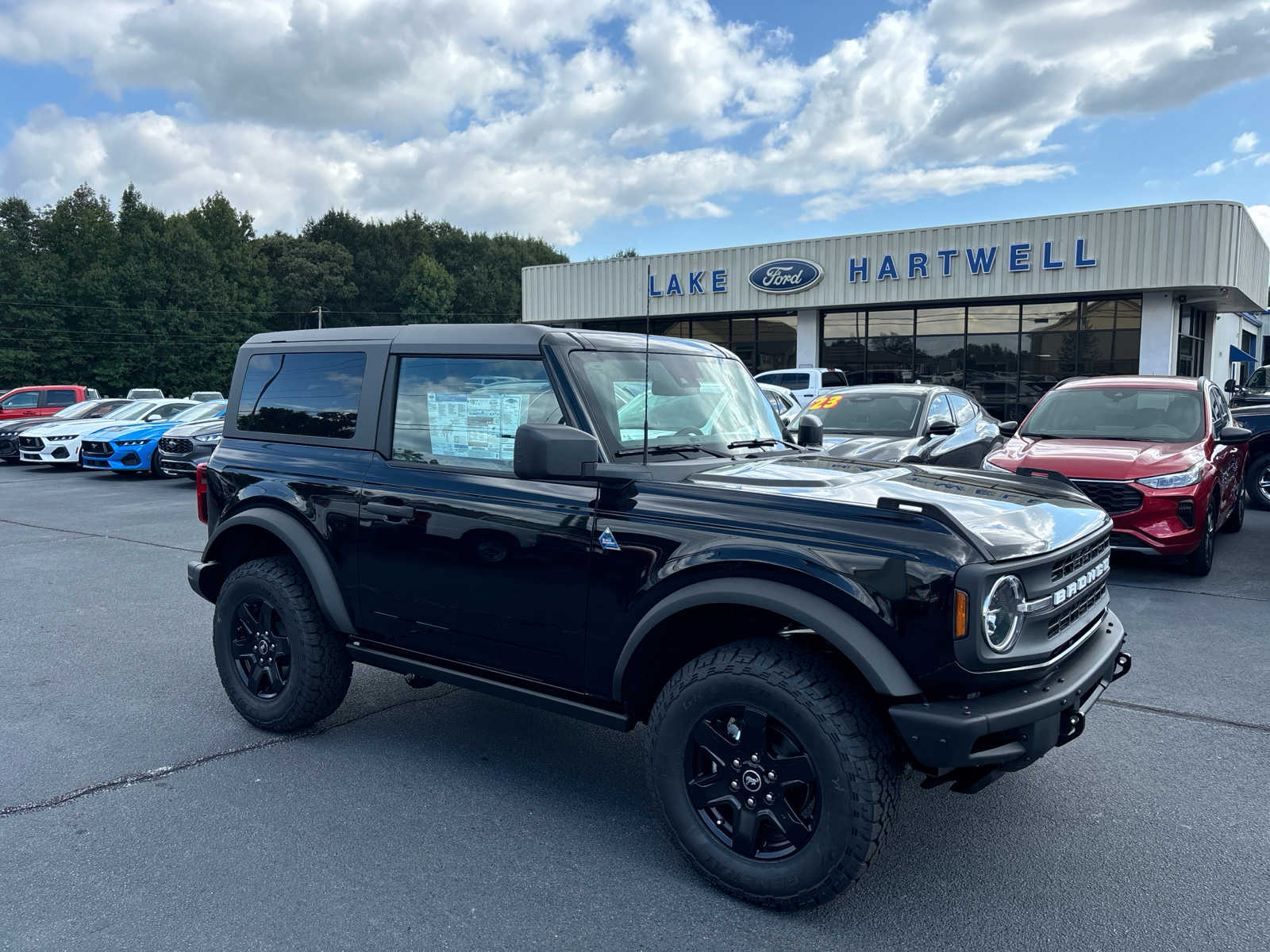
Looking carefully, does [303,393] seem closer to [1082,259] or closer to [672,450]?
[672,450]

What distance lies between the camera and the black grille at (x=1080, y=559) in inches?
117

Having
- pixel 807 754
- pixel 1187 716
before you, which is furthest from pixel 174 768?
pixel 1187 716

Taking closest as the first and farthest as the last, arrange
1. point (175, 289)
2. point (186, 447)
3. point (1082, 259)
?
1. point (186, 447)
2. point (1082, 259)
3. point (175, 289)

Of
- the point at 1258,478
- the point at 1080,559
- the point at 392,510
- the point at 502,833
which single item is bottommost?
the point at 502,833

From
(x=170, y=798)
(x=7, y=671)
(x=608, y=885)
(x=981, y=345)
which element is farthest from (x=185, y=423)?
(x=981, y=345)

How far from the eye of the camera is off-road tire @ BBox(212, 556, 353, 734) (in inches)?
159

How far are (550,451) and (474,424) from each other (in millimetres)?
848

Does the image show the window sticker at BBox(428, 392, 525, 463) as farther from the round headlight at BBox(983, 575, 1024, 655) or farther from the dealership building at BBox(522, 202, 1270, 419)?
the dealership building at BBox(522, 202, 1270, 419)

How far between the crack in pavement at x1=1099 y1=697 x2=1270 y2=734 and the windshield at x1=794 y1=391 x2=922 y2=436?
16.2ft

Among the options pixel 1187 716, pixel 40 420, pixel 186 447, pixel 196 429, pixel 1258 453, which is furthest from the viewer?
pixel 40 420

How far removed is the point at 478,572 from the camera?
11.5 ft

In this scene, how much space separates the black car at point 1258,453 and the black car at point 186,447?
1452cm

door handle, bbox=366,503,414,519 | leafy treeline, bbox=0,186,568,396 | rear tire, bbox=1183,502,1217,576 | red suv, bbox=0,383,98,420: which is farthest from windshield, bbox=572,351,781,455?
leafy treeline, bbox=0,186,568,396

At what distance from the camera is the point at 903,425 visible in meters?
9.56
